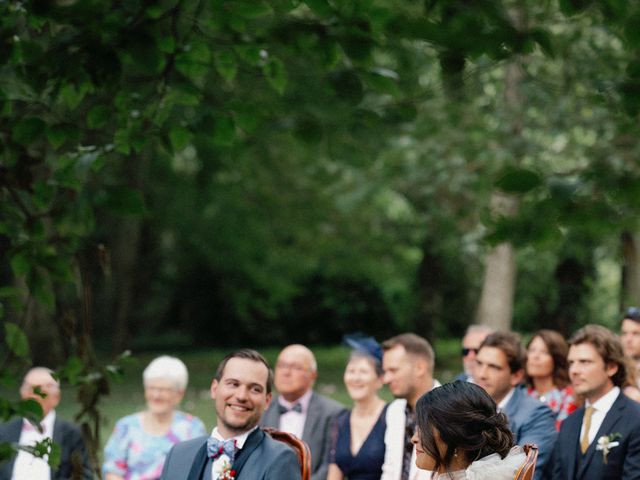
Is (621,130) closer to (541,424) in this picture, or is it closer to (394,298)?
(541,424)

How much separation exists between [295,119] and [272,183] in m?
21.0

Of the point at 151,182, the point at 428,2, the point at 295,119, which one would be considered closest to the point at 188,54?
the point at 295,119

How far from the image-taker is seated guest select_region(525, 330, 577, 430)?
744 cm

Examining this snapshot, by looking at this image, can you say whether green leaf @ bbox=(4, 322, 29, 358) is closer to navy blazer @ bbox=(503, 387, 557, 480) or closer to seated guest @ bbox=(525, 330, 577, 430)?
navy blazer @ bbox=(503, 387, 557, 480)

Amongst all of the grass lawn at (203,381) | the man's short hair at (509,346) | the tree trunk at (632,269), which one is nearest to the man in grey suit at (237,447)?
the man's short hair at (509,346)

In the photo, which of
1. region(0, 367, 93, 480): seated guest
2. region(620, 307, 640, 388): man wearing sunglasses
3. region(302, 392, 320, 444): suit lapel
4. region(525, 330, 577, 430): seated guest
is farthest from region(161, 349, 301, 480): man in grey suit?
region(620, 307, 640, 388): man wearing sunglasses

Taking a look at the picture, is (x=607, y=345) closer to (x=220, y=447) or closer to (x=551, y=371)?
(x=551, y=371)

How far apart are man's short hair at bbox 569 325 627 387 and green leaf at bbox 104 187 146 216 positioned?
143 inches

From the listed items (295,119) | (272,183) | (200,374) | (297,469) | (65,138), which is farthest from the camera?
(200,374)

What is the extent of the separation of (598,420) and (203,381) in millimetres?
19754

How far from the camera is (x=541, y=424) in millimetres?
6664

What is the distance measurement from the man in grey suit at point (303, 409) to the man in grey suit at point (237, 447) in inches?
88.3

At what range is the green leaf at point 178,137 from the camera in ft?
14.1

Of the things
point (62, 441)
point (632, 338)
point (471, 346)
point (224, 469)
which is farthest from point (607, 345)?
point (62, 441)
